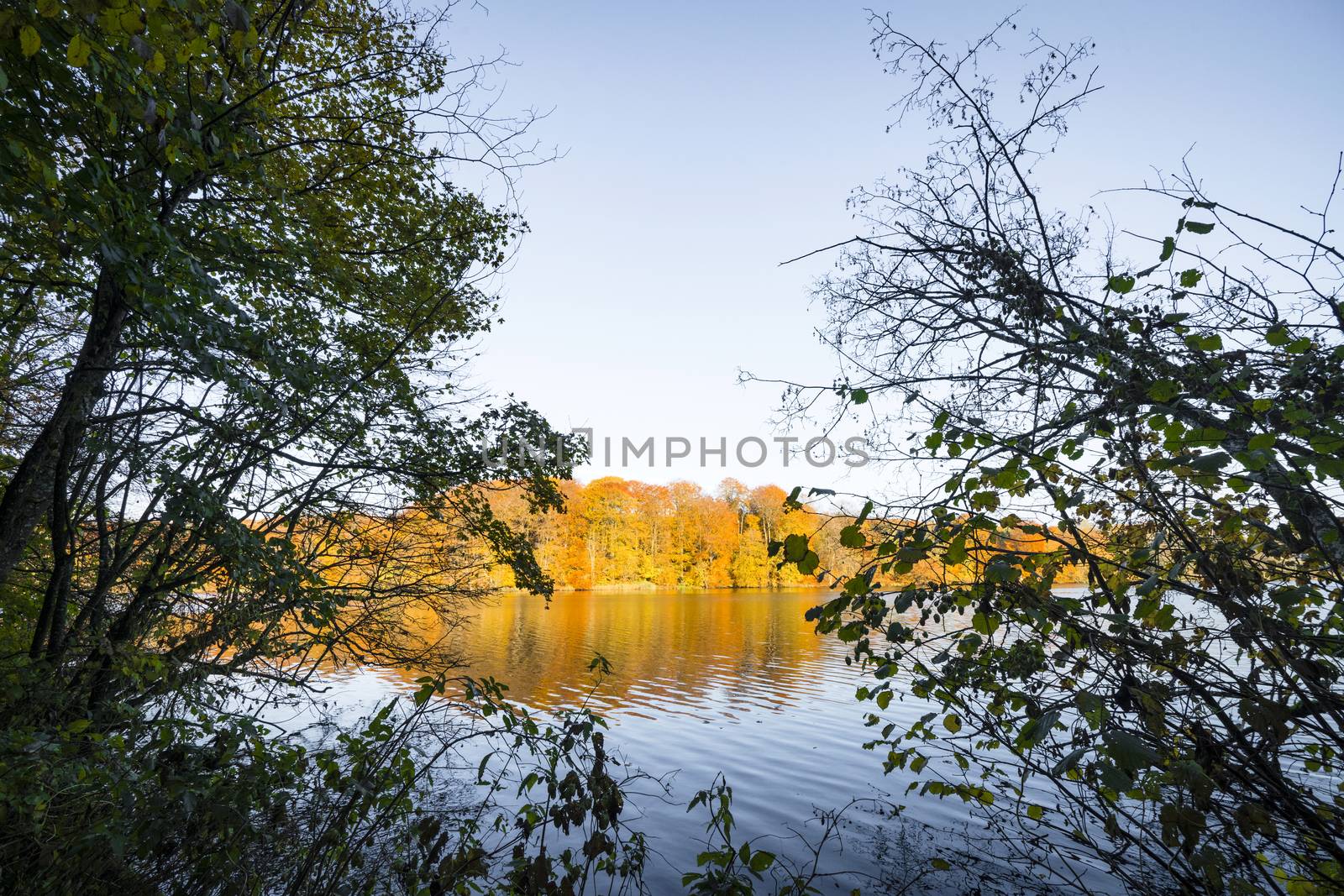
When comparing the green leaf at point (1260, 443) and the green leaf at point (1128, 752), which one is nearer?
the green leaf at point (1128, 752)

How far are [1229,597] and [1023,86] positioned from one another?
10.4 feet

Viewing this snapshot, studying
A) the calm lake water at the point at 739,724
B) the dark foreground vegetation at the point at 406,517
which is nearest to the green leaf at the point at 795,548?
the dark foreground vegetation at the point at 406,517

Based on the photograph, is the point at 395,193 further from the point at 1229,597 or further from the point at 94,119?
the point at 1229,597

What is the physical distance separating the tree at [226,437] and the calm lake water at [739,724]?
172cm

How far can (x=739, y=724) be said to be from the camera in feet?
36.6

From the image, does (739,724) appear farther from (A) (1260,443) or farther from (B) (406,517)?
(A) (1260,443)

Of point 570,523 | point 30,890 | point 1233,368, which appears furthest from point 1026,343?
point 570,523

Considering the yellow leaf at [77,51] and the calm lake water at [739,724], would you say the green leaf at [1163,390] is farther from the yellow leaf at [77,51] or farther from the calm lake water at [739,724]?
the calm lake water at [739,724]

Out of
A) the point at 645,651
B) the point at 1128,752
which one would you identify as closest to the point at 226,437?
the point at 1128,752

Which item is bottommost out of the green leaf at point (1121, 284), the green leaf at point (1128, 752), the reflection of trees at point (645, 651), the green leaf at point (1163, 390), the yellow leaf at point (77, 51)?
the reflection of trees at point (645, 651)

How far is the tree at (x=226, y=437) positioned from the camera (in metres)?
2.51

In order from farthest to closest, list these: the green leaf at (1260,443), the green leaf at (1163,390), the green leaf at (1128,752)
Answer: the green leaf at (1163,390), the green leaf at (1260,443), the green leaf at (1128,752)

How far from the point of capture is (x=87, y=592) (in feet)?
17.7

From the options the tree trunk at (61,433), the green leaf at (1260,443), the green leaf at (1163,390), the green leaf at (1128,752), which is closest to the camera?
the green leaf at (1128,752)
